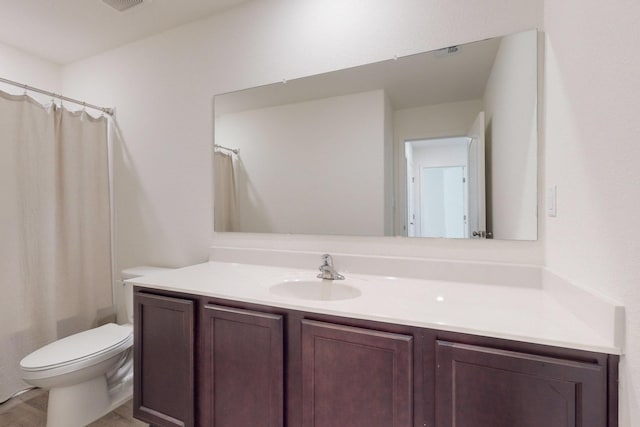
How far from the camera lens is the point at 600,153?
2.64 ft

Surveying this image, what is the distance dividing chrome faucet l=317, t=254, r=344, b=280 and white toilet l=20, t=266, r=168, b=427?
125cm

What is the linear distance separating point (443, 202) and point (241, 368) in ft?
3.87

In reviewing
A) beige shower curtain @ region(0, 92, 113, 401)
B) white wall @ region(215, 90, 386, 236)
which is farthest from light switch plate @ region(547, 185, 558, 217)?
beige shower curtain @ region(0, 92, 113, 401)

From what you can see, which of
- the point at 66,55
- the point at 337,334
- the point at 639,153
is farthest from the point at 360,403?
the point at 66,55

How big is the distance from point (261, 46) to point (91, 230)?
1.86 m

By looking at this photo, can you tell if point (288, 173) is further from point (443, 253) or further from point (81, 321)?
point (81, 321)

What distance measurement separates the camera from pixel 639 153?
2.15 ft

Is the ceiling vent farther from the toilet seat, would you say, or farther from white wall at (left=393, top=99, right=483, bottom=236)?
the toilet seat

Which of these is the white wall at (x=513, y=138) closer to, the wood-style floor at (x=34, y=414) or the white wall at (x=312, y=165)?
the white wall at (x=312, y=165)

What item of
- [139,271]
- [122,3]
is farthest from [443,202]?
[122,3]

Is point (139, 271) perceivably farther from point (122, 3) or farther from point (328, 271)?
point (122, 3)

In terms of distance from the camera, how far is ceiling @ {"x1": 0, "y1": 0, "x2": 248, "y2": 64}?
187 centimetres

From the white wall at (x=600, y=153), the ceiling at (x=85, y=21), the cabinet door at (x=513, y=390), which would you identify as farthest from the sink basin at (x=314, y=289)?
the ceiling at (x=85, y=21)

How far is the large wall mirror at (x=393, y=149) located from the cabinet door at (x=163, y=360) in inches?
25.5
